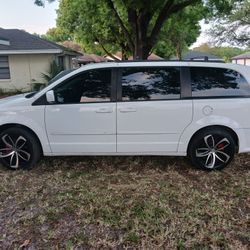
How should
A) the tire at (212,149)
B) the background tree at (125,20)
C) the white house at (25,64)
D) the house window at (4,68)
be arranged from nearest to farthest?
the tire at (212,149)
the background tree at (125,20)
the white house at (25,64)
the house window at (4,68)

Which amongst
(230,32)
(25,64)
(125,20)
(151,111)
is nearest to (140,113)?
(151,111)

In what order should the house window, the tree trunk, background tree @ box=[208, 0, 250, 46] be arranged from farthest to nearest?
background tree @ box=[208, 0, 250, 46]
the house window
the tree trunk

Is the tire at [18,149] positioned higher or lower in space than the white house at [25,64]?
lower

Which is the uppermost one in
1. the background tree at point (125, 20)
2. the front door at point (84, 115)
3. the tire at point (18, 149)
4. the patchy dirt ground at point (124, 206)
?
the background tree at point (125, 20)

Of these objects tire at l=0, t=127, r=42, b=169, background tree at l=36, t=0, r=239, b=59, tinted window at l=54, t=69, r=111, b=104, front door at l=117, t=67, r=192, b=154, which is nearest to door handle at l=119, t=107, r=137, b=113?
front door at l=117, t=67, r=192, b=154

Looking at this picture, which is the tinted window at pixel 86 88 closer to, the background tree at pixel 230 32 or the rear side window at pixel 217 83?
the rear side window at pixel 217 83

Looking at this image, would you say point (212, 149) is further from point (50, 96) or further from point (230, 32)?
point (230, 32)

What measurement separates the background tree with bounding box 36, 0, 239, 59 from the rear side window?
892 centimetres

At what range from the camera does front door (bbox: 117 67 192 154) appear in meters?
4.54

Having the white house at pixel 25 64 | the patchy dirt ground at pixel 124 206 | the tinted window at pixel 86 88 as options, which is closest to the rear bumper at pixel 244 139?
the patchy dirt ground at pixel 124 206

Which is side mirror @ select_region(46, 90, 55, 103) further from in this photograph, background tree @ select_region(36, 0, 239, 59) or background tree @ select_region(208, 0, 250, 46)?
background tree @ select_region(208, 0, 250, 46)

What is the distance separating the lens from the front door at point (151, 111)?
14.9 ft

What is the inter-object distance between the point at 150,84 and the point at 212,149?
4.76ft

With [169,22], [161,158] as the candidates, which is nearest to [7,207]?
[161,158]
